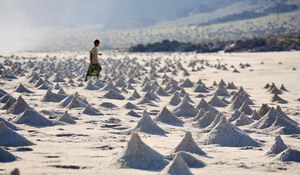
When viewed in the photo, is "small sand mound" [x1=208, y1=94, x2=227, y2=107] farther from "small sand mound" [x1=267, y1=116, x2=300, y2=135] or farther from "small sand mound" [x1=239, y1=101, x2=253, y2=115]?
"small sand mound" [x1=267, y1=116, x2=300, y2=135]

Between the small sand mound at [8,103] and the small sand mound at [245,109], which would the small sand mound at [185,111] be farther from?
the small sand mound at [8,103]

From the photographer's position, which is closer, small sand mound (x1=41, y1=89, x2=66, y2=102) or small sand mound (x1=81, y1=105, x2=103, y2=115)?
small sand mound (x1=81, y1=105, x2=103, y2=115)

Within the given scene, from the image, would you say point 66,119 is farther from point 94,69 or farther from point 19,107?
point 94,69

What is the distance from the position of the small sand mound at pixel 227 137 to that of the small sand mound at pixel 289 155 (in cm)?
121

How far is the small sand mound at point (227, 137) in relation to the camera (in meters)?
10.0

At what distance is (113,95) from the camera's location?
18078 millimetres

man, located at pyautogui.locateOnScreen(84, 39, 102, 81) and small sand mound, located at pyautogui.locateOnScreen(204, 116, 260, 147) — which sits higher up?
man, located at pyautogui.locateOnScreen(84, 39, 102, 81)

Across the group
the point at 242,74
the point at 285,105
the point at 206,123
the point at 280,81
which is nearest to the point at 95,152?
the point at 206,123

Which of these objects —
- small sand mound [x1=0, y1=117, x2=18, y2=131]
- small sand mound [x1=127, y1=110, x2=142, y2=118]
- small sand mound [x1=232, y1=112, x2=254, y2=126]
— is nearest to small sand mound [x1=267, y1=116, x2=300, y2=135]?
small sand mound [x1=232, y1=112, x2=254, y2=126]

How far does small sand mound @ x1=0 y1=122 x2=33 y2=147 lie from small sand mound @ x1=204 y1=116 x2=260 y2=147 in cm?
262

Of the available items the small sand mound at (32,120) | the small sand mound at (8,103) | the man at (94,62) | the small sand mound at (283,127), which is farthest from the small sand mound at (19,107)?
the man at (94,62)

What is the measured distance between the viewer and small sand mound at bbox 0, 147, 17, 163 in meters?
8.12

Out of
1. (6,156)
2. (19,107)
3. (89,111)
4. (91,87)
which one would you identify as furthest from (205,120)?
(91,87)

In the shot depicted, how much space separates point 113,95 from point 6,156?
994 centimetres
